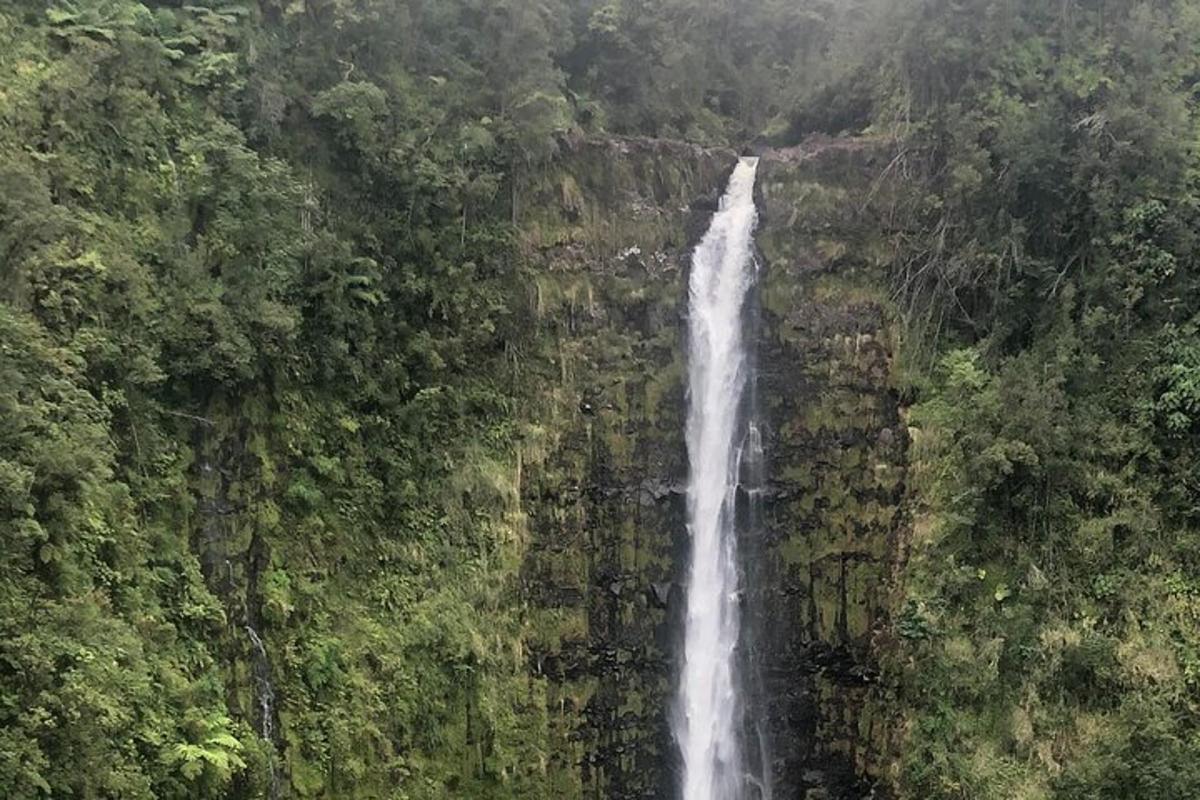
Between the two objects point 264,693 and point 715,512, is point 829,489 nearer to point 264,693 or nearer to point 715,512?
point 715,512

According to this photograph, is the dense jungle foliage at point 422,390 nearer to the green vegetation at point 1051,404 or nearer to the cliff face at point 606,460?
the green vegetation at point 1051,404

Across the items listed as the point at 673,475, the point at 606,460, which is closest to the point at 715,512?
the point at 673,475

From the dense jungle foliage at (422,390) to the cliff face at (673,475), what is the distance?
0.54 metres

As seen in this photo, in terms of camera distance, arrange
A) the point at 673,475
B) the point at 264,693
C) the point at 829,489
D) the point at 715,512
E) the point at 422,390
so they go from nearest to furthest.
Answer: the point at 264,693, the point at 422,390, the point at 829,489, the point at 715,512, the point at 673,475

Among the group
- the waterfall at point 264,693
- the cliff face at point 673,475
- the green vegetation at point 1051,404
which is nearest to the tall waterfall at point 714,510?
the cliff face at point 673,475

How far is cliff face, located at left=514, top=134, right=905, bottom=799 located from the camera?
15.3 m

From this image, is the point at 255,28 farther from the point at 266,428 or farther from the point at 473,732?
the point at 473,732

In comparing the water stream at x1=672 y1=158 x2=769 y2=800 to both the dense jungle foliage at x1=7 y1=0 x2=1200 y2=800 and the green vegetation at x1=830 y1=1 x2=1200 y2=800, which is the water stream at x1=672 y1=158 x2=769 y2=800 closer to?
the dense jungle foliage at x1=7 y1=0 x2=1200 y2=800

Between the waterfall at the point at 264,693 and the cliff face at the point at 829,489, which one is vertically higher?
the cliff face at the point at 829,489

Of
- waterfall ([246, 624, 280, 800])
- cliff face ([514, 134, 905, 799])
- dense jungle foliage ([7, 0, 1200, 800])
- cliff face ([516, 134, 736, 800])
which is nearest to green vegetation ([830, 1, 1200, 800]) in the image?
dense jungle foliage ([7, 0, 1200, 800])

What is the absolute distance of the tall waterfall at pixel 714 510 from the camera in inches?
608

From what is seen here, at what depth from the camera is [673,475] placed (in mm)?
16031

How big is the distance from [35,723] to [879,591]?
1158cm

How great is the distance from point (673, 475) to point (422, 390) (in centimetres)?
440
